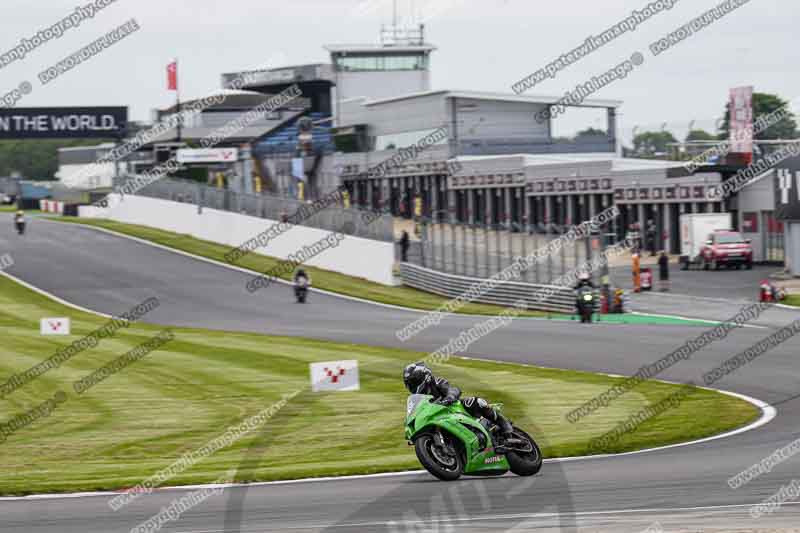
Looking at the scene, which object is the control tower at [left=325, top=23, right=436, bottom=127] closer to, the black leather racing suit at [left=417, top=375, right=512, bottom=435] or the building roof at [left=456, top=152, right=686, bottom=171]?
the building roof at [left=456, top=152, right=686, bottom=171]

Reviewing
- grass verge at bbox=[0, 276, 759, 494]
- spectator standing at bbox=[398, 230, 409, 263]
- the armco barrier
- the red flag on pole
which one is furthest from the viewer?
the red flag on pole

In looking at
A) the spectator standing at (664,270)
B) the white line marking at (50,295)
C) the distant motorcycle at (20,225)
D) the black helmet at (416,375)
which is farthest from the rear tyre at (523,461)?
the distant motorcycle at (20,225)

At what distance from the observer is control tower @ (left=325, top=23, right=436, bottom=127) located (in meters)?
96.7

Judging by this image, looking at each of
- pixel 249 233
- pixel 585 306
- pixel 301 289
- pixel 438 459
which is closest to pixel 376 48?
pixel 249 233

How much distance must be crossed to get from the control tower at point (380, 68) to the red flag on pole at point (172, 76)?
92.5 feet

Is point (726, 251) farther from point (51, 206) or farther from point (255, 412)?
point (51, 206)

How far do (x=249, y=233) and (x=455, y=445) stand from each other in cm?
4833

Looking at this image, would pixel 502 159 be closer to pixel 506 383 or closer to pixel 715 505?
pixel 506 383

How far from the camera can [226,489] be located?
12.2 m

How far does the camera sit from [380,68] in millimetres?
98875

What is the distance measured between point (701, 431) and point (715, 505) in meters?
5.76

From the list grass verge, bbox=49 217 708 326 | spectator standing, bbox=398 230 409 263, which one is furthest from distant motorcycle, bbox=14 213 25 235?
spectator standing, bbox=398 230 409 263

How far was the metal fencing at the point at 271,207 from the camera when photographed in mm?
50406

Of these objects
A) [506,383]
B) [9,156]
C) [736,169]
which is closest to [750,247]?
[736,169]
